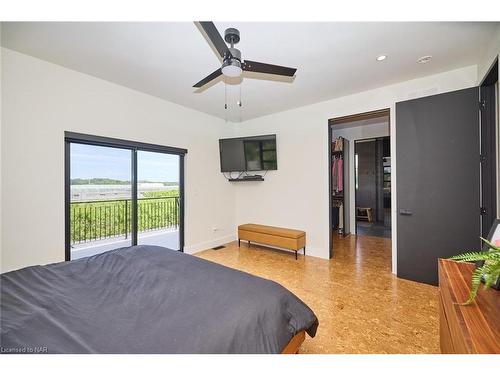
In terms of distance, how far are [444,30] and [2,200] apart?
4518 millimetres

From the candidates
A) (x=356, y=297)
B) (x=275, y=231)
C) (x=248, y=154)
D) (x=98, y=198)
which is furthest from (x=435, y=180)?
(x=98, y=198)

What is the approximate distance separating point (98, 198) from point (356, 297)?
3.69 m

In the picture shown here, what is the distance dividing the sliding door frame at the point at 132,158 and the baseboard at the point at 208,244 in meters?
0.16

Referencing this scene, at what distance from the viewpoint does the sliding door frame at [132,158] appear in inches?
104

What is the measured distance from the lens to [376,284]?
2.72m

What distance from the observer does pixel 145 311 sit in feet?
3.73

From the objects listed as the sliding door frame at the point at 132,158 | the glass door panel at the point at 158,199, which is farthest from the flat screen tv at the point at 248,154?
the glass door panel at the point at 158,199

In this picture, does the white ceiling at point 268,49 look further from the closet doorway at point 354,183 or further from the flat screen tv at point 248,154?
the closet doorway at point 354,183

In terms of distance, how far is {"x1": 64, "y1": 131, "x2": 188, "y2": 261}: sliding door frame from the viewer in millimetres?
2654

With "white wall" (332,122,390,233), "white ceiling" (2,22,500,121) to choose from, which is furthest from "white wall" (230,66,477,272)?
"white wall" (332,122,390,233)

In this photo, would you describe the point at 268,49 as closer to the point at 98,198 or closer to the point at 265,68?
the point at 265,68

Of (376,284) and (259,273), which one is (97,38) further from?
(376,284)

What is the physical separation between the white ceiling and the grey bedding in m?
2.06
